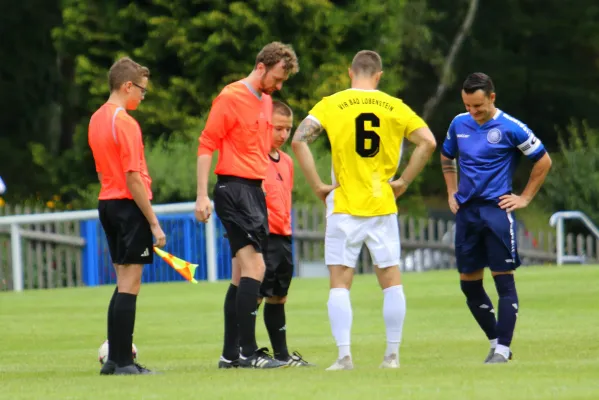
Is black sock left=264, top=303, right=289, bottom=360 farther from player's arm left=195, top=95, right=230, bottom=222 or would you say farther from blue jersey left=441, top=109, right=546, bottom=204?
blue jersey left=441, top=109, right=546, bottom=204

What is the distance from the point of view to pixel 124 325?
1003 centimetres

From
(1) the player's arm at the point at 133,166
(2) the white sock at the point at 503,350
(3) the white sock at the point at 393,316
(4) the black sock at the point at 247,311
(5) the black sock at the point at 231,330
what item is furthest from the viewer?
(5) the black sock at the point at 231,330

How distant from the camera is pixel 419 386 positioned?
8.48 m

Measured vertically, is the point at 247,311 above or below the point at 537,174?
below

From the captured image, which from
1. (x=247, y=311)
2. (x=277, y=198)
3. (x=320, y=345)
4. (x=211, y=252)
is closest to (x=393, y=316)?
(x=247, y=311)

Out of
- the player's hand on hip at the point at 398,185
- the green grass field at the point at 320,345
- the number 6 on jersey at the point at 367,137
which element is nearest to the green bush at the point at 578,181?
the green grass field at the point at 320,345

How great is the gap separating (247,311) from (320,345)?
8.25 ft

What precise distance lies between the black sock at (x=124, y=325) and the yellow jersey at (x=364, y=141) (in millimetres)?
1464

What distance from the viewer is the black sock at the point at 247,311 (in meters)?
10.3

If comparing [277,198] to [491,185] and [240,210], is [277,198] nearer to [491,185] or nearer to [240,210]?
[240,210]

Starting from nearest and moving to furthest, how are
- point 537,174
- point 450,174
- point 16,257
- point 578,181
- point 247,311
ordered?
point 247,311 → point 537,174 → point 450,174 → point 16,257 → point 578,181

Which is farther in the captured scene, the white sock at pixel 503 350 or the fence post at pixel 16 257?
the fence post at pixel 16 257

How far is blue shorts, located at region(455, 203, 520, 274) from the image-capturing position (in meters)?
10.7

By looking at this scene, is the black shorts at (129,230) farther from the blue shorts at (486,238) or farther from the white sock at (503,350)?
the white sock at (503,350)
